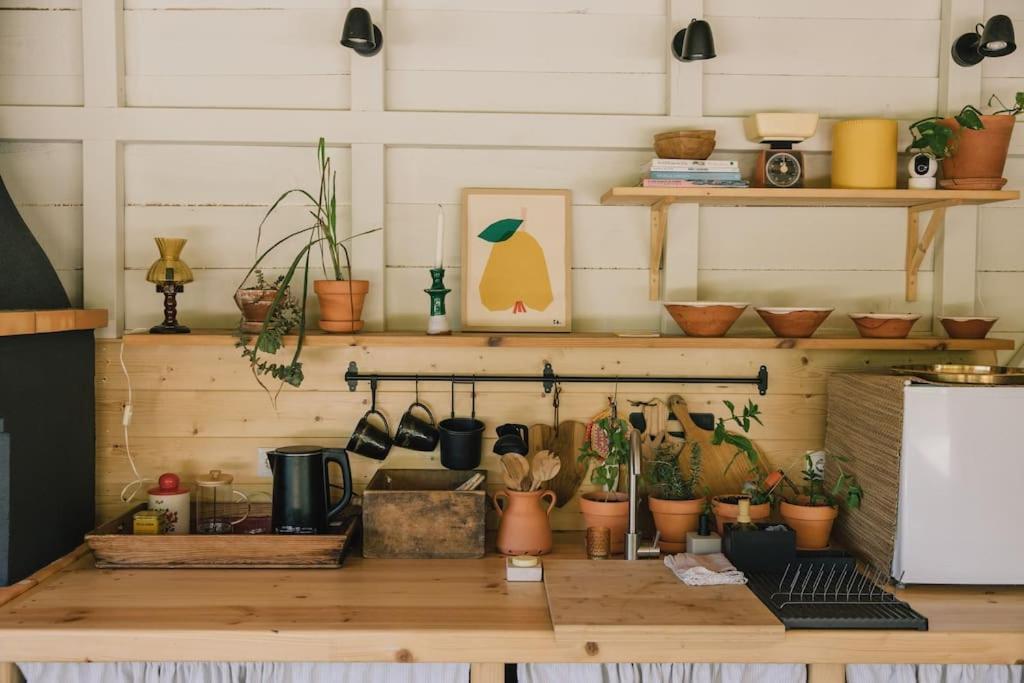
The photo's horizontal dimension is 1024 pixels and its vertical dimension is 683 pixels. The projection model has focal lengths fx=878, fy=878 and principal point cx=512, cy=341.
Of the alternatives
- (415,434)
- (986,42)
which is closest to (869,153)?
(986,42)

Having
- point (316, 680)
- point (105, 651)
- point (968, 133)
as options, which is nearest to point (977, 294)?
point (968, 133)

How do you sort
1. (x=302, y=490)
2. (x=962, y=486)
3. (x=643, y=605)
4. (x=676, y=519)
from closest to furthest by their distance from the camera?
1. (x=643, y=605)
2. (x=962, y=486)
3. (x=302, y=490)
4. (x=676, y=519)

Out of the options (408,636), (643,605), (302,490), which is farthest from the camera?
(302,490)

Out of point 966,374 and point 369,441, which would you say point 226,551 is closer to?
point 369,441

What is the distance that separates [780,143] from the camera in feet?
8.07

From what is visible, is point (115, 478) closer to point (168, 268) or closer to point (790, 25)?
point (168, 268)

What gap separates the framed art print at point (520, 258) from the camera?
256cm

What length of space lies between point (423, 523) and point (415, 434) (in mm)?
280

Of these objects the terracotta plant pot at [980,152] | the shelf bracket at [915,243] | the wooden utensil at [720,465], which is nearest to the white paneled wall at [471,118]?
the shelf bracket at [915,243]

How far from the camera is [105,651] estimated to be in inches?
73.0

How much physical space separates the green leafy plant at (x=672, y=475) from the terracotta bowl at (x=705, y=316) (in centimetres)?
35

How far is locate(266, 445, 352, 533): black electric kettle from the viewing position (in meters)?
2.34

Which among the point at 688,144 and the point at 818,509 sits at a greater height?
the point at 688,144

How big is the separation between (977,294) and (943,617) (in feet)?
3.58
